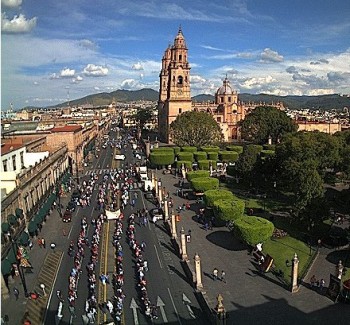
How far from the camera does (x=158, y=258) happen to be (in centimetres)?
3200

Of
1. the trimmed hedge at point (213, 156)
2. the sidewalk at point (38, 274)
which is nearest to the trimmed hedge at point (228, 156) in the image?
the trimmed hedge at point (213, 156)

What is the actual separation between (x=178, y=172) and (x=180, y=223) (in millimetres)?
27543

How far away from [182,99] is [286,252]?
3005 inches

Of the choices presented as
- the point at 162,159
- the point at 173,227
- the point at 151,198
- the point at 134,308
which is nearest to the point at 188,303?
the point at 134,308

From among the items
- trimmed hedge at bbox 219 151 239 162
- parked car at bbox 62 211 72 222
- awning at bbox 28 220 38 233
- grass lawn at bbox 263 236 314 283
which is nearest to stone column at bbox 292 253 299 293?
grass lawn at bbox 263 236 314 283

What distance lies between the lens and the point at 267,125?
3752 inches

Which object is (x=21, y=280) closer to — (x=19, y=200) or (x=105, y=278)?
(x=105, y=278)

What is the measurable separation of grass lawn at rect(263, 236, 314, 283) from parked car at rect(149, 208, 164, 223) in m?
12.8

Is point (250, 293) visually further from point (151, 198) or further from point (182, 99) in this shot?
point (182, 99)

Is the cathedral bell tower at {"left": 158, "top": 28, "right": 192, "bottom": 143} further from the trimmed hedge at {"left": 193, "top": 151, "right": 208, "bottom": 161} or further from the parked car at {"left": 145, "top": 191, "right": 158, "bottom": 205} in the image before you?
the parked car at {"left": 145, "top": 191, "right": 158, "bottom": 205}

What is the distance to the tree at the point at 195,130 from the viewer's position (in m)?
86.3

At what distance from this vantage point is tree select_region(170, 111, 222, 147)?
8631cm

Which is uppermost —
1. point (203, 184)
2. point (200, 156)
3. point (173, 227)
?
point (200, 156)

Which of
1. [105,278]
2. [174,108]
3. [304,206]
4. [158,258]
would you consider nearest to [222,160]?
[174,108]
